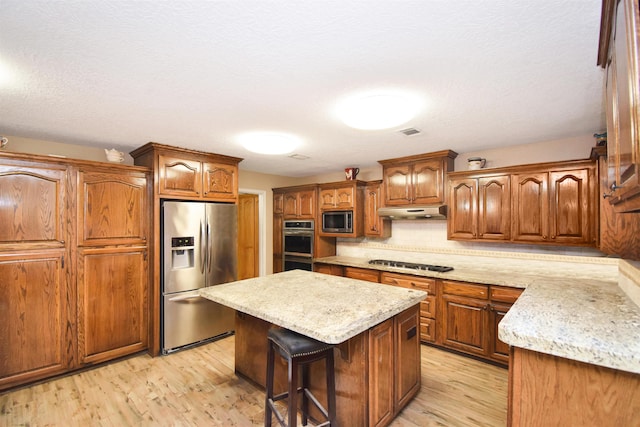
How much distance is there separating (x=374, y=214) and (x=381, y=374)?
2.65m

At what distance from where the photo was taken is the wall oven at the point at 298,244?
4.78 m

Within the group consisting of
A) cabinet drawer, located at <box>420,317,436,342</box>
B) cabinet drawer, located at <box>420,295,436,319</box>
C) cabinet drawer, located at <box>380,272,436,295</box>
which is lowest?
cabinet drawer, located at <box>420,317,436,342</box>

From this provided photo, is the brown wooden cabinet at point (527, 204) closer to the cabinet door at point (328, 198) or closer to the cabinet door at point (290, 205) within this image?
the cabinet door at point (328, 198)

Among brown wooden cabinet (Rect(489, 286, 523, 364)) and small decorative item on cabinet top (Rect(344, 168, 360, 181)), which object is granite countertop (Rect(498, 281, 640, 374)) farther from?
small decorative item on cabinet top (Rect(344, 168, 360, 181))

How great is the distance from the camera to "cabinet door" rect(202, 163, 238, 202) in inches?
140

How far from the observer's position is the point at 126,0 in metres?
1.12

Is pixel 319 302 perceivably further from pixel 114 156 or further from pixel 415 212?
pixel 114 156

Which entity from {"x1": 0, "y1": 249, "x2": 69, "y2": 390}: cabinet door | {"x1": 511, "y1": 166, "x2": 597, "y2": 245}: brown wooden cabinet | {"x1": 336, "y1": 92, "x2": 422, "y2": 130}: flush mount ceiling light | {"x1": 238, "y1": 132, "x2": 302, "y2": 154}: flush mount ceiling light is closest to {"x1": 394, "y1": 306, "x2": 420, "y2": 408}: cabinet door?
{"x1": 336, "y1": 92, "x2": 422, "y2": 130}: flush mount ceiling light

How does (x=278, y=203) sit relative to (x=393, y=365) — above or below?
above

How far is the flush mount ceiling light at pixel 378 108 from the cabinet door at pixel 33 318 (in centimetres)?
296

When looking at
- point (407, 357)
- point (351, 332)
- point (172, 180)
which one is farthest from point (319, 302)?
point (172, 180)

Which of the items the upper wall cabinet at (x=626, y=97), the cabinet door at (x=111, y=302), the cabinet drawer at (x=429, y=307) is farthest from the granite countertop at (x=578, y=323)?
the cabinet door at (x=111, y=302)

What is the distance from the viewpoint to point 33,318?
103 inches

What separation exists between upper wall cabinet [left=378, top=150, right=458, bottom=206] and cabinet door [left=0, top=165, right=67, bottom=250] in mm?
3641
